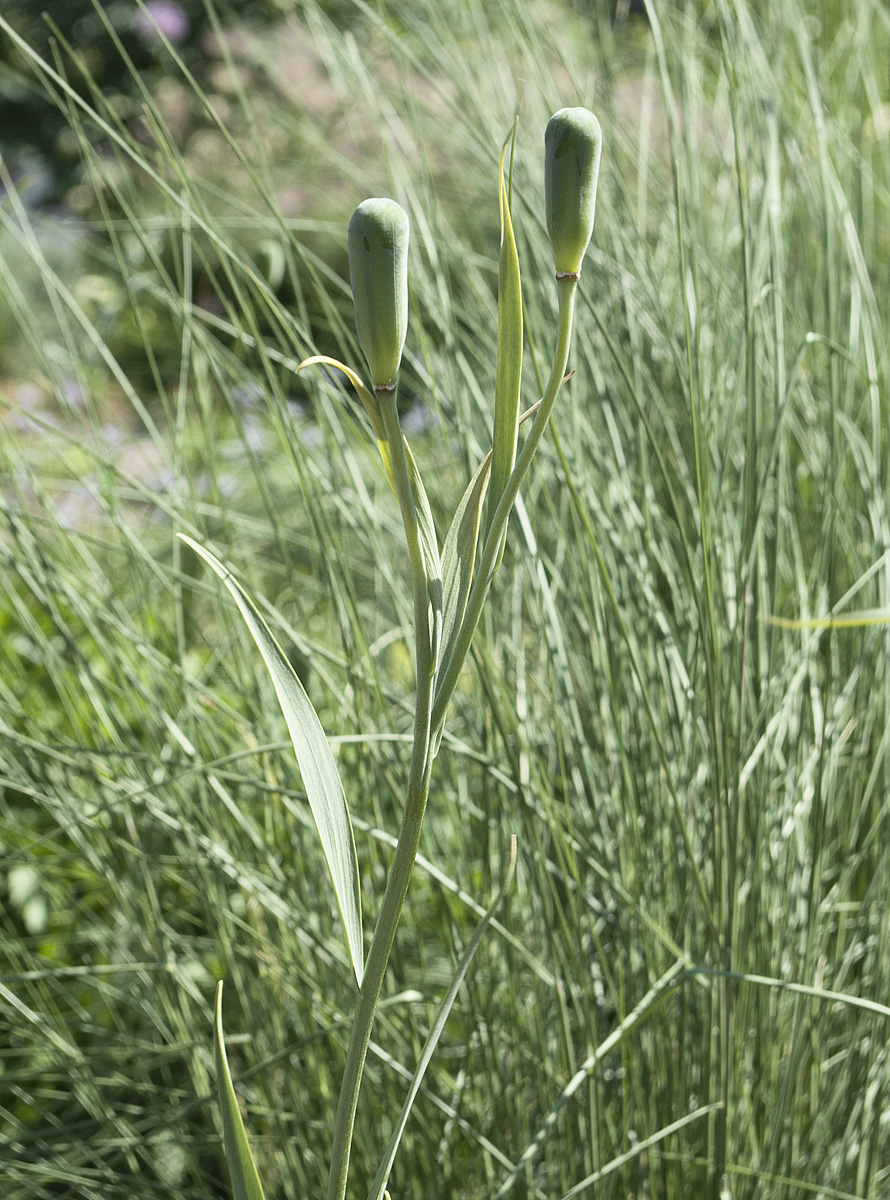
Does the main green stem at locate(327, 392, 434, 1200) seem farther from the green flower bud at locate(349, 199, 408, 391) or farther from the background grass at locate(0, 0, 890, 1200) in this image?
the background grass at locate(0, 0, 890, 1200)

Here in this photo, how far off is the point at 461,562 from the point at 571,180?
89 mm

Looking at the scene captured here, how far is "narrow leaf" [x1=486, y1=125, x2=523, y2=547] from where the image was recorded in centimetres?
24

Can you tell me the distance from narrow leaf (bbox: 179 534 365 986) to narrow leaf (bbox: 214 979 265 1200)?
0.11ft

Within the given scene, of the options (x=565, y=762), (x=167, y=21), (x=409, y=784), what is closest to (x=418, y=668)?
(x=409, y=784)

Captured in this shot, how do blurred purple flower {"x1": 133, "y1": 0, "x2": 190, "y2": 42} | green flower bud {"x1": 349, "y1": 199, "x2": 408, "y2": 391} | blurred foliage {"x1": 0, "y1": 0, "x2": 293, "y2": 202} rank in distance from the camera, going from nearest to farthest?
green flower bud {"x1": 349, "y1": 199, "x2": 408, "y2": 391} → blurred purple flower {"x1": 133, "y1": 0, "x2": 190, "y2": 42} → blurred foliage {"x1": 0, "y1": 0, "x2": 293, "y2": 202}

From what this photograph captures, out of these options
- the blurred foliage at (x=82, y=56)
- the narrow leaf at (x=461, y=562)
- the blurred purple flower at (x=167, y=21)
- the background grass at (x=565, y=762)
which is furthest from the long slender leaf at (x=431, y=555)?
the blurred foliage at (x=82, y=56)

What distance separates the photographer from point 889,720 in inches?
19.3

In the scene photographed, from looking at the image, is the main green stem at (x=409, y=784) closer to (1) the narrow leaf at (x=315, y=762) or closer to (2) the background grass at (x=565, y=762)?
(1) the narrow leaf at (x=315, y=762)

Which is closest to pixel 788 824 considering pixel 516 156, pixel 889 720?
pixel 889 720

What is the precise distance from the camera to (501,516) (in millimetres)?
232

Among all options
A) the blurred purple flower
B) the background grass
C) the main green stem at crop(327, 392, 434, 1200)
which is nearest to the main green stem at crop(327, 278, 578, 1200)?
the main green stem at crop(327, 392, 434, 1200)

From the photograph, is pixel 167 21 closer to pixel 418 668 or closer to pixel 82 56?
pixel 82 56

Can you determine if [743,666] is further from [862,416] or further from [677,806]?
[862,416]

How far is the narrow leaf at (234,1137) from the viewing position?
0.78 feet
